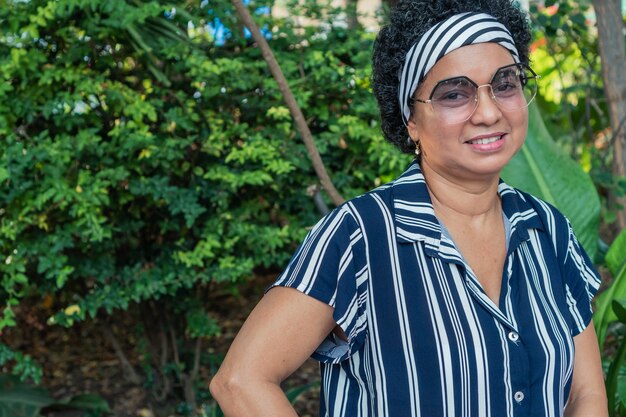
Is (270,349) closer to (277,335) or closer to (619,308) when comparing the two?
(277,335)

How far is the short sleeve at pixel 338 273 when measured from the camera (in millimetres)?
1817

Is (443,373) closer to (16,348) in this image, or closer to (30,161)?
(30,161)

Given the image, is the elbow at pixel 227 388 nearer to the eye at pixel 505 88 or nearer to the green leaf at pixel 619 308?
the eye at pixel 505 88

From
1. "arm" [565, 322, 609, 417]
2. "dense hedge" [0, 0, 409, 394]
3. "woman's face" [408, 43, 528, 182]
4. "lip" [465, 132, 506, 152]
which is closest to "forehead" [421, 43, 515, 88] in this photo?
"woman's face" [408, 43, 528, 182]

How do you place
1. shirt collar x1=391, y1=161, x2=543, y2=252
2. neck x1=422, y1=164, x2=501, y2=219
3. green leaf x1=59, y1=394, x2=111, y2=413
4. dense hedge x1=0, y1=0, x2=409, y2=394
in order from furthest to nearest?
green leaf x1=59, y1=394, x2=111, y2=413, dense hedge x1=0, y1=0, x2=409, y2=394, neck x1=422, y1=164, x2=501, y2=219, shirt collar x1=391, y1=161, x2=543, y2=252

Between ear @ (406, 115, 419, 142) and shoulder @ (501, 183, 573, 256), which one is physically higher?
ear @ (406, 115, 419, 142)

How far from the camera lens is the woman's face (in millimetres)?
1931

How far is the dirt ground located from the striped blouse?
2.51m

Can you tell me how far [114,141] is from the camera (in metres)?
3.62

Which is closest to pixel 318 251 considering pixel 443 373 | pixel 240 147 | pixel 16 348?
pixel 443 373

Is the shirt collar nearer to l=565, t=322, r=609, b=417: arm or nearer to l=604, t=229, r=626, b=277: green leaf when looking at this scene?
l=565, t=322, r=609, b=417: arm

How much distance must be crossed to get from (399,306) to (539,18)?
8.91 feet

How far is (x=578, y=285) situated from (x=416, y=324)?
1.64ft

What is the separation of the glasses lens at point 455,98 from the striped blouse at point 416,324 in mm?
183
